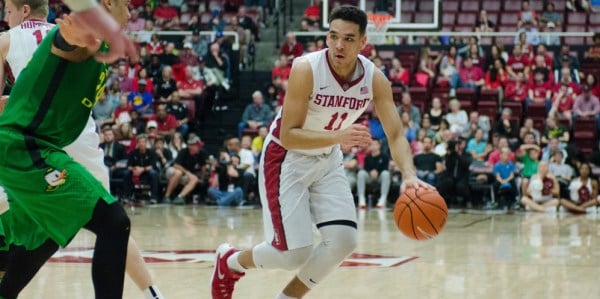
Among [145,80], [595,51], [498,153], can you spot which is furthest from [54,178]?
[595,51]

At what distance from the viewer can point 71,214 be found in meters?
4.39

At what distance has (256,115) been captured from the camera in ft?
62.4

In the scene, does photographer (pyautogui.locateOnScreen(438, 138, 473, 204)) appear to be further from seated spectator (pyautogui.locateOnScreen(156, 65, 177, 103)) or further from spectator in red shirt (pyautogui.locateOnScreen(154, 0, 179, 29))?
spectator in red shirt (pyautogui.locateOnScreen(154, 0, 179, 29))

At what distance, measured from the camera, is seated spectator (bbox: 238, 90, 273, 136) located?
742 inches

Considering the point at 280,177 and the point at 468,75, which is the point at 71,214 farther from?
the point at 468,75

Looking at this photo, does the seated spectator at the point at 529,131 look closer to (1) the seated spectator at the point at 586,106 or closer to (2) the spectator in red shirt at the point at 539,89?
(1) the seated spectator at the point at 586,106

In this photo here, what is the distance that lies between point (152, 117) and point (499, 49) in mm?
6752

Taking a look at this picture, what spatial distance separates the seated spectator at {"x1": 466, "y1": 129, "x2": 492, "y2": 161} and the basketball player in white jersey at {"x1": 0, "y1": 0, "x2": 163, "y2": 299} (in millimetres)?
11893

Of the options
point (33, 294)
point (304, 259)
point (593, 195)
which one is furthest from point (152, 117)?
point (304, 259)

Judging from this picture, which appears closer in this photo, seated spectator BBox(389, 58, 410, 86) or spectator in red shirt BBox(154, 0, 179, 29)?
seated spectator BBox(389, 58, 410, 86)

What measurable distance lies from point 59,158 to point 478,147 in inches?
525

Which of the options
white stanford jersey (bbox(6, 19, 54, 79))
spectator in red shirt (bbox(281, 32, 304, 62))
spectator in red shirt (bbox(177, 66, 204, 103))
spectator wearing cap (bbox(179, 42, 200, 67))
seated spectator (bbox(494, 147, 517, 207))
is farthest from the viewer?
spectator wearing cap (bbox(179, 42, 200, 67))

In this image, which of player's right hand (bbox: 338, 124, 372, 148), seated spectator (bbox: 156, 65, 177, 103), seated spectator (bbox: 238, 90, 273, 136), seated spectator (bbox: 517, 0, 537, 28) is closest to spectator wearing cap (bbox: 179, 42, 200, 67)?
seated spectator (bbox: 156, 65, 177, 103)

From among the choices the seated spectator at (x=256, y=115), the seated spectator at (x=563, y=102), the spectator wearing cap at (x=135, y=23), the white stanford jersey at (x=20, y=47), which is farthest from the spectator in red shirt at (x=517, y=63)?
the white stanford jersey at (x=20, y=47)
